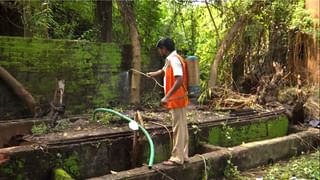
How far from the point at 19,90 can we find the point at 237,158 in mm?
4018

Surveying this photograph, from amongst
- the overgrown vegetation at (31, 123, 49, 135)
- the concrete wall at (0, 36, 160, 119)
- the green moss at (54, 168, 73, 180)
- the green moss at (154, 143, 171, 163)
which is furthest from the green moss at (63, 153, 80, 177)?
the concrete wall at (0, 36, 160, 119)

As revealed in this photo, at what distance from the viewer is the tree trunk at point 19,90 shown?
7.15 metres

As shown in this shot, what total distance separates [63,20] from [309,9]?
720cm

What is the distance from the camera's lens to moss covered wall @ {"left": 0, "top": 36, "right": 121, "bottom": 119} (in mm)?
7430

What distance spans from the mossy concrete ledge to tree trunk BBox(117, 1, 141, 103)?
266 centimetres

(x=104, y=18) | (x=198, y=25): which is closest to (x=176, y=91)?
(x=104, y=18)

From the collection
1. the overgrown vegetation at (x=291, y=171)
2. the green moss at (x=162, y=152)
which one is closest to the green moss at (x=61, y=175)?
the green moss at (x=162, y=152)

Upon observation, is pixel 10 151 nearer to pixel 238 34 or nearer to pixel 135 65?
pixel 135 65

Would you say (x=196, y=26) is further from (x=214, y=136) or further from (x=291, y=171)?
(x=291, y=171)

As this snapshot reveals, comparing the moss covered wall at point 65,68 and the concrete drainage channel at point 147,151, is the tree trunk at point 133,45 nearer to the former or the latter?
the moss covered wall at point 65,68

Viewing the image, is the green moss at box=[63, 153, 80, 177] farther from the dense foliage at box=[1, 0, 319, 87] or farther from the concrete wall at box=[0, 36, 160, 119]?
the dense foliage at box=[1, 0, 319, 87]

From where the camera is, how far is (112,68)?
9.11m

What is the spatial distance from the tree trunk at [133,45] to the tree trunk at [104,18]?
70 centimetres

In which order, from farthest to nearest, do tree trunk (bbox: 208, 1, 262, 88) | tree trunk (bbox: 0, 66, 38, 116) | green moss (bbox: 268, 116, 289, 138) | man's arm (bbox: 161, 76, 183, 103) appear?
tree trunk (bbox: 208, 1, 262, 88) < green moss (bbox: 268, 116, 289, 138) < tree trunk (bbox: 0, 66, 38, 116) < man's arm (bbox: 161, 76, 183, 103)
